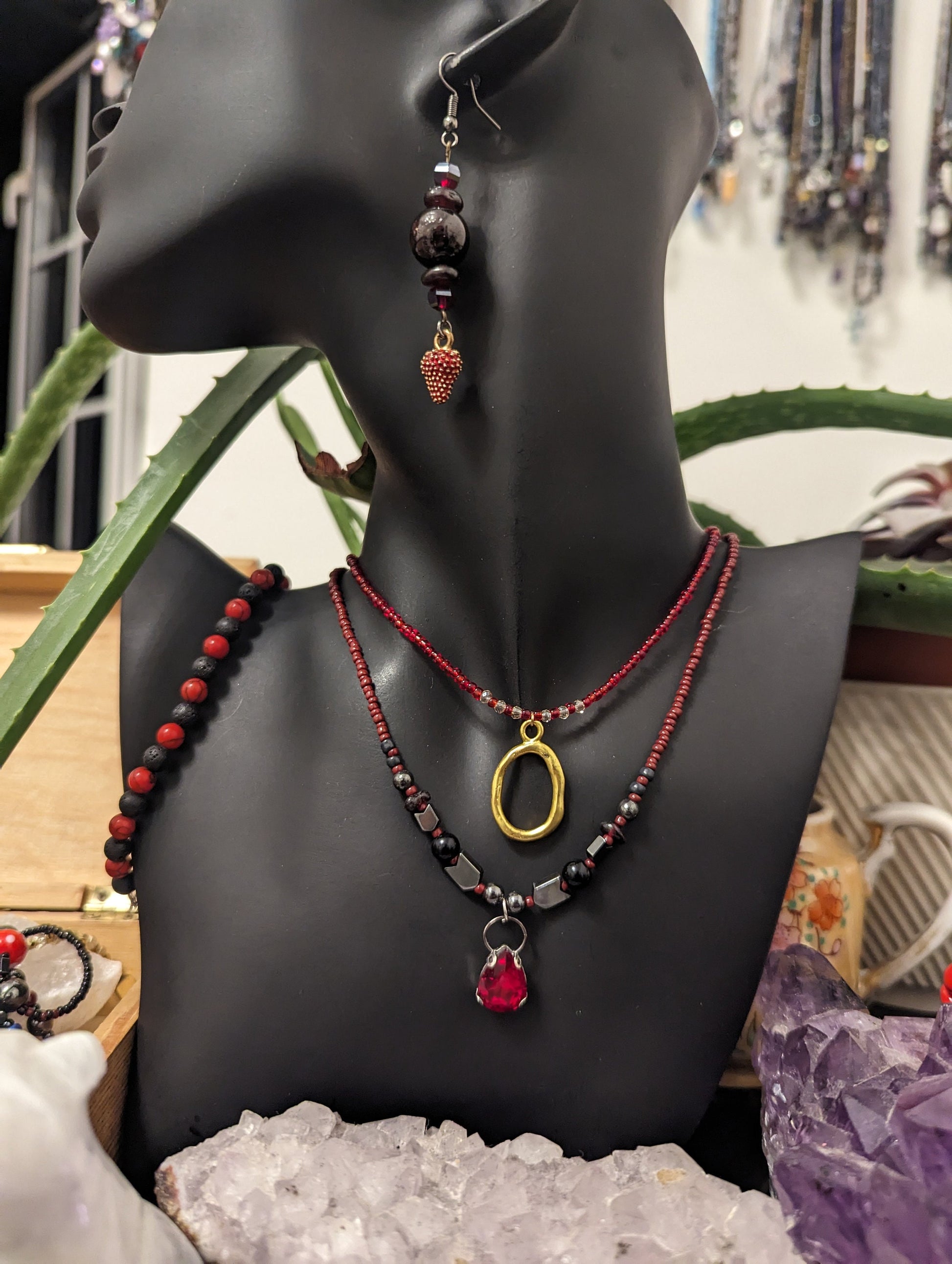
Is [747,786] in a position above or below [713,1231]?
above

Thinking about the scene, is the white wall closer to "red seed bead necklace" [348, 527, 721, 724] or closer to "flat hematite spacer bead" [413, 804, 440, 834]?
"red seed bead necklace" [348, 527, 721, 724]

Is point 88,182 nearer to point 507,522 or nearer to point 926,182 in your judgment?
point 507,522

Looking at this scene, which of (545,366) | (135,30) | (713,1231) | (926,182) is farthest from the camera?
(135,30)

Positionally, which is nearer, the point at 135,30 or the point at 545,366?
the point at 545,366

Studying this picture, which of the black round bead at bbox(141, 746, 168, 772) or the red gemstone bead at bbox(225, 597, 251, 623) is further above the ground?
the red gemstone bead at bbox(225, 597, 251, 623)

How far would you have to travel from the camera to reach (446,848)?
506 millimetres

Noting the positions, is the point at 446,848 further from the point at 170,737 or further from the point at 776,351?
the point at 776,351

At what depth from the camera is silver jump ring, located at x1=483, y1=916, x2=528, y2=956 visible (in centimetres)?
50

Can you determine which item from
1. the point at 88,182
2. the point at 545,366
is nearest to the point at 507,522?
the point at 545,366

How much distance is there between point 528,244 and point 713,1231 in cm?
49

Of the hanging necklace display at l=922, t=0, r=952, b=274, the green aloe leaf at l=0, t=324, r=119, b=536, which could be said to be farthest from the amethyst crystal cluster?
the hanging necklace display at l=922, t=0, r=952, b=274

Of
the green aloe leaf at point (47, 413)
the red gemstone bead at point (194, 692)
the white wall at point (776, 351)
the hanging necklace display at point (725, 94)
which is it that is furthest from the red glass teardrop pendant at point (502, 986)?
the hanging necklace display at point (725, 94)

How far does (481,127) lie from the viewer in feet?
1.63

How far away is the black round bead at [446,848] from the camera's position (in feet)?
1.66
